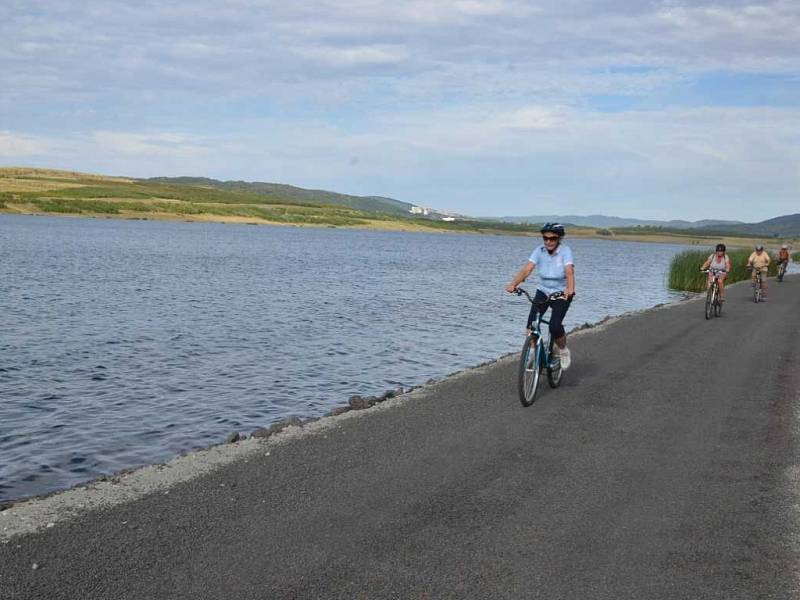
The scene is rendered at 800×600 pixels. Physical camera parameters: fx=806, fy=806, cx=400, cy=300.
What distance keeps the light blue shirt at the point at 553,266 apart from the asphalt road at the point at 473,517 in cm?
163

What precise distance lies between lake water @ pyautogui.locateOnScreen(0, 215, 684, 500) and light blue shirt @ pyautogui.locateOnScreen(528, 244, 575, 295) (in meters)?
4.72

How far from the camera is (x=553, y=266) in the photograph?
439 inches

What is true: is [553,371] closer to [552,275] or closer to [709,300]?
[552,275]

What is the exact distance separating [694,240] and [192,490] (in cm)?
20167

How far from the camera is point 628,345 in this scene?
17656 millimetres

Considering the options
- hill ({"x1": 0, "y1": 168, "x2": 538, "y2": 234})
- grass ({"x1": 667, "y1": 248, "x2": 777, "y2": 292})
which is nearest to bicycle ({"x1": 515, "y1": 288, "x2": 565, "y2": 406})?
grass ({"x1": 667, "y1": 248, "x2": 777, "y2": 292})

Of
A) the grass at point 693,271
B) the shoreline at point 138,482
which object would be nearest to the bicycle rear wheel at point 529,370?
the shoreline at point 138,482

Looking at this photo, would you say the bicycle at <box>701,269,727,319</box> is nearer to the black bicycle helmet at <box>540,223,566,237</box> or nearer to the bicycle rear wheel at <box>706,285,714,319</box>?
the bicycle rear wheel at <box>706,285,714,319</box>

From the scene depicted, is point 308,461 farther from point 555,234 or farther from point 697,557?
point 555,234

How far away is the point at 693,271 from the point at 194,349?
31.9 m

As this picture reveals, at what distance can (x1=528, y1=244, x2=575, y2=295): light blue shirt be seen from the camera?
436 inches

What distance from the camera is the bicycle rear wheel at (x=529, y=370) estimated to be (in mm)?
10730

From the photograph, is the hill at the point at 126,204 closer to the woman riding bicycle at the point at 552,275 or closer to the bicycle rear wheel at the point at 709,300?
the bicycle rear wheel at the point at 709,300

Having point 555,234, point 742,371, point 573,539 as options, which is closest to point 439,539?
point 573,539
